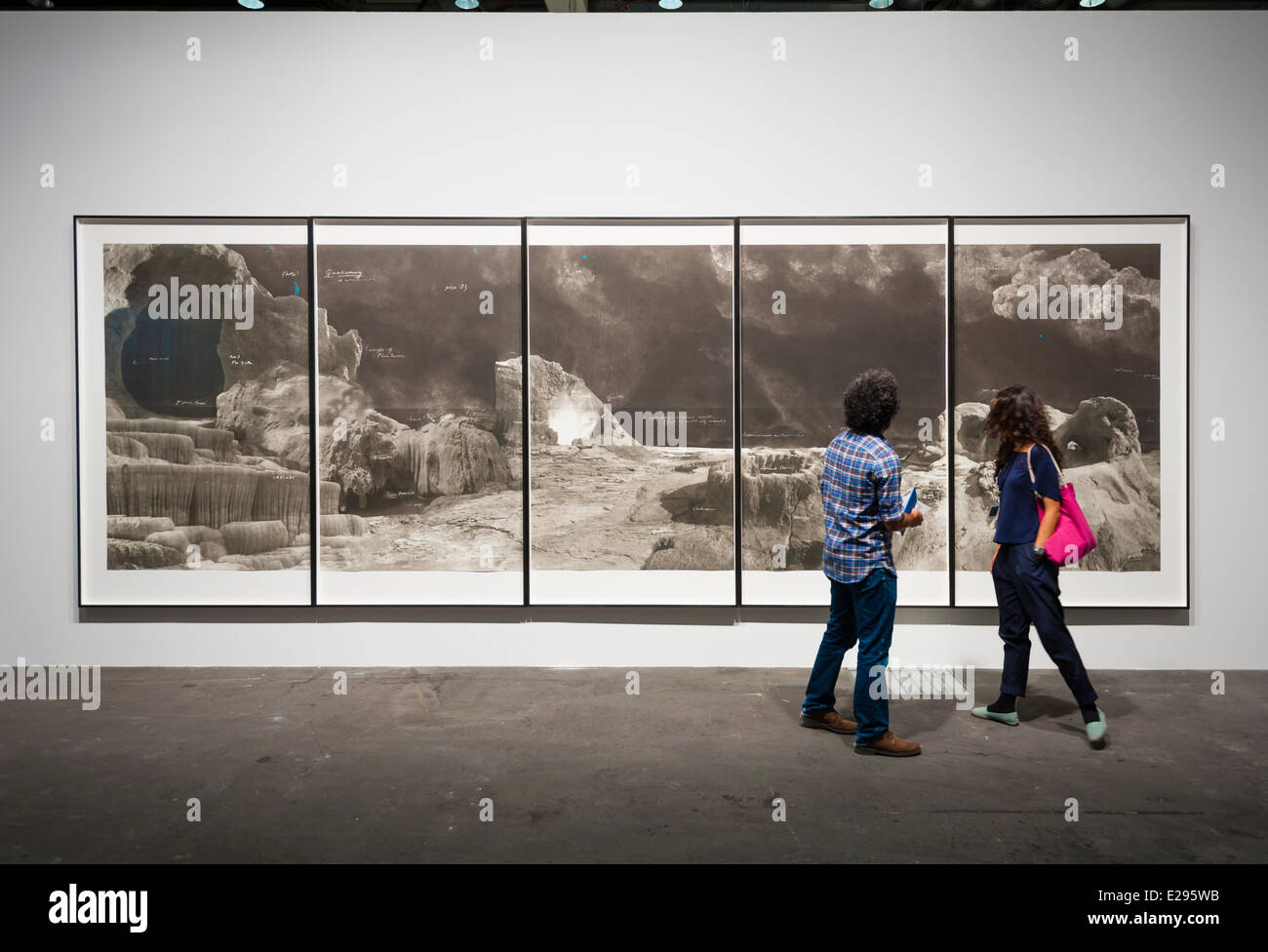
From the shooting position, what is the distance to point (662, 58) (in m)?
5.29

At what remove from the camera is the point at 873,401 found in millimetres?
3734

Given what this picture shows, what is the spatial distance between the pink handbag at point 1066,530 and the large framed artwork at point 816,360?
47.3 inches

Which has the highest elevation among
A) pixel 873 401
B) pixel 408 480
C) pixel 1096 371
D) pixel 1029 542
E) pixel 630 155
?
pixel 630 155

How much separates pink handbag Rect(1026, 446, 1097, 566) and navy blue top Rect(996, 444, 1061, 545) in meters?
0.02

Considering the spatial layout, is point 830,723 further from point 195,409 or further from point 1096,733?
point 195,409

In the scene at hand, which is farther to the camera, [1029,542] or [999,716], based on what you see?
[999,716]

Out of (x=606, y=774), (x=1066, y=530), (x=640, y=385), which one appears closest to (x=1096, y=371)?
(x=1066, y=530)

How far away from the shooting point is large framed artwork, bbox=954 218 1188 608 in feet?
17.0

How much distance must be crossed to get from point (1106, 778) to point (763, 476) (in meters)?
2.62

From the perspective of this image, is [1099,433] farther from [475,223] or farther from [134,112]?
[134,112]

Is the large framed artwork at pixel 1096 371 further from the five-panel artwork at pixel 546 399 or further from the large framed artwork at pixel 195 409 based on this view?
the large framed artwork at pixel 195 409

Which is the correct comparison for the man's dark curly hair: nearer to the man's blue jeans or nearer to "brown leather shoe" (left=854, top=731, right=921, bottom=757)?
the man's blue jeans

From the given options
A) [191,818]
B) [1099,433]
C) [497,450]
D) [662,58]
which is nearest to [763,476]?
[497,450]

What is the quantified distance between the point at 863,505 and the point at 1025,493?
1039 mm
